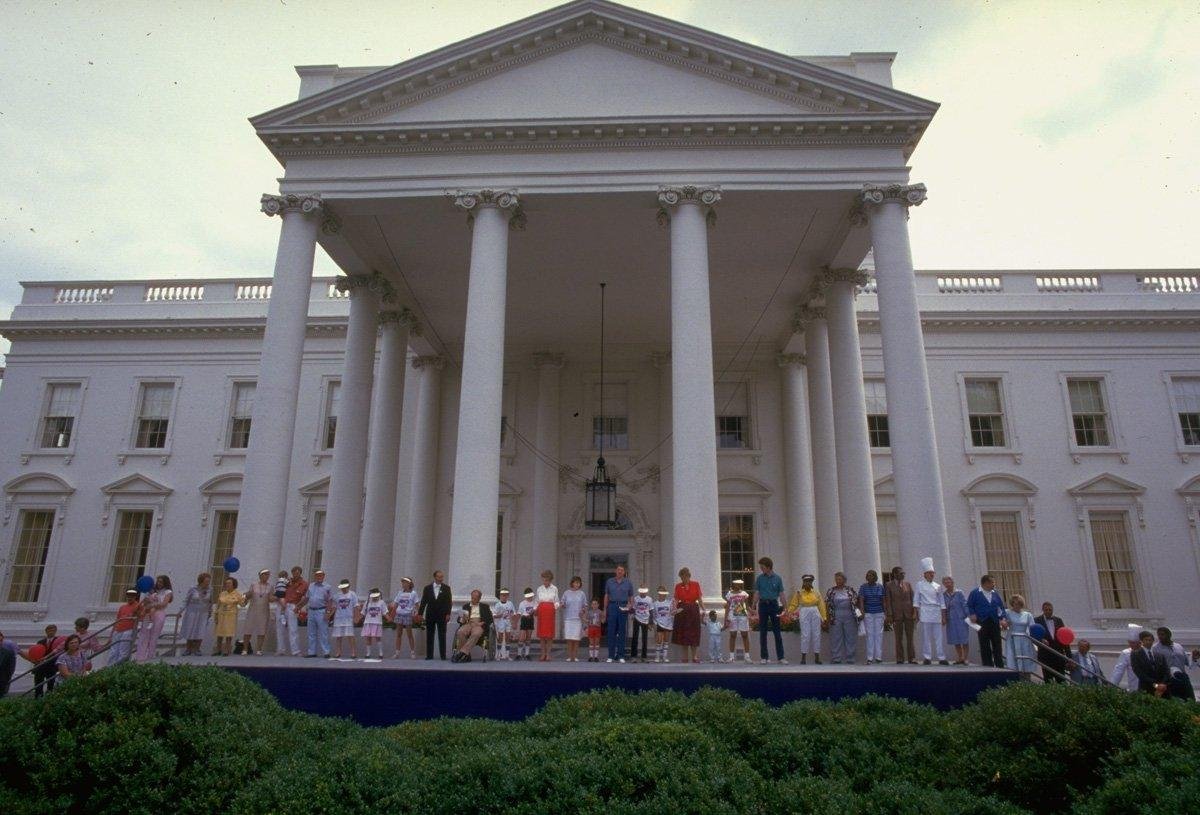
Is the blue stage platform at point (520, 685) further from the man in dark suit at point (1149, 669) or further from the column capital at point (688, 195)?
the column capital at point (688, 195)

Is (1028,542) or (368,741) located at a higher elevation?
(1028,542)

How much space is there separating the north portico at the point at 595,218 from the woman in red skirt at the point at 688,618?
1.07 metres

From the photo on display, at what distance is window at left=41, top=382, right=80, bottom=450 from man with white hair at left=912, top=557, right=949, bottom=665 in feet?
88.8

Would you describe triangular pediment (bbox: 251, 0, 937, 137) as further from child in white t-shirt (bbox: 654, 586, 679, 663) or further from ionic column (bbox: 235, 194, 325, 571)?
child in white t-shirt (bbox: 654, 586, 679, 663)

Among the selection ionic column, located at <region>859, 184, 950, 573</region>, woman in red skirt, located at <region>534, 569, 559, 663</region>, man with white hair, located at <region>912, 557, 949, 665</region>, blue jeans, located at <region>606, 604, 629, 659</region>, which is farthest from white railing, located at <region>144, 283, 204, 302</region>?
man with white hair, located at <region>912, 557, 949, 665</region>

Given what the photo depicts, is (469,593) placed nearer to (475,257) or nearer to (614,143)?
(475,257)

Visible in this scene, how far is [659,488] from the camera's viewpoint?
25.1 m

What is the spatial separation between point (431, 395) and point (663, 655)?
14.2 m

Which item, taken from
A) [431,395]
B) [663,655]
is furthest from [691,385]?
[431,395]

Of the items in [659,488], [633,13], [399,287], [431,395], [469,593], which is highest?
[633,13]

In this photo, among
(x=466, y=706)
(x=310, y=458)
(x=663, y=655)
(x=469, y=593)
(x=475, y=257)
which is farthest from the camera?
(x=310, y=458)

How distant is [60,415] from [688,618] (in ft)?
80.4

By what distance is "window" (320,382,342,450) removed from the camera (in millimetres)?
26500

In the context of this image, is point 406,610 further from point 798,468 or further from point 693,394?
point 798,468
